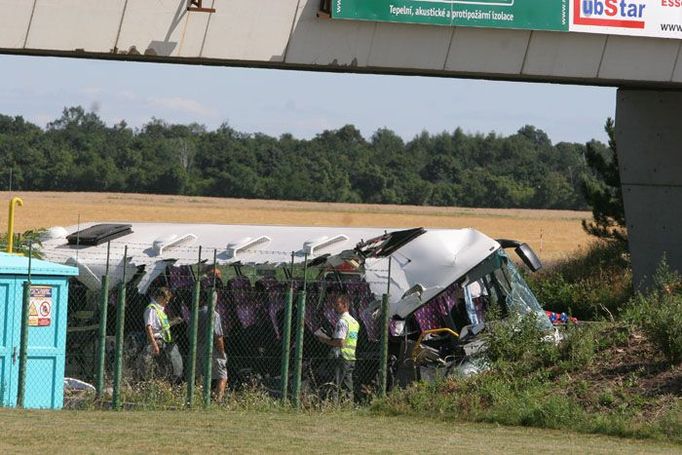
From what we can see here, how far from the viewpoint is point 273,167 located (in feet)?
328

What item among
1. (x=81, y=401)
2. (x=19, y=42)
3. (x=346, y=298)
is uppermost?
(x=19, y=42)

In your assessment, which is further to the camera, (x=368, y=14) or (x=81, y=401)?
(x=368, y=14)

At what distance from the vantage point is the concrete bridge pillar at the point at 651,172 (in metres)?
23.9

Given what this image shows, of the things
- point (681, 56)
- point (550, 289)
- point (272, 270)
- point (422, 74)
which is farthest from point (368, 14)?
point (550, 289)

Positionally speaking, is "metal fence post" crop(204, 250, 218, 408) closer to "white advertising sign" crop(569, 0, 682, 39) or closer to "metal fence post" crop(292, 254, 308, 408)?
"metal fence post" crop(292, 254, 308, 408)

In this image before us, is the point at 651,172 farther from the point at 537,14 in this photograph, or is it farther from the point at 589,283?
the point at 589,283

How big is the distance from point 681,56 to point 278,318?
775cm

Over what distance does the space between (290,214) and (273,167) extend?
59.2 ft

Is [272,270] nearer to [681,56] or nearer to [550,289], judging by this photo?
[681,56]

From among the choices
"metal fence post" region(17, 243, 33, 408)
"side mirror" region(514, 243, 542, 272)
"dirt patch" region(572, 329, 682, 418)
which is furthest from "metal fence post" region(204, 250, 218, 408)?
"side mirror" region(514, 243, 542, 272)

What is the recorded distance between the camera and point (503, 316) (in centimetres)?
1916

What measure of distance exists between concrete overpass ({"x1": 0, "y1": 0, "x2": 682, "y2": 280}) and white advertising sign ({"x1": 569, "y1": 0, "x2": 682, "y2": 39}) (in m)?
0.23

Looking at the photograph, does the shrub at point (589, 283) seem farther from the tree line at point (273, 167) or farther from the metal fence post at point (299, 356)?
the tree line at point (273, 167)

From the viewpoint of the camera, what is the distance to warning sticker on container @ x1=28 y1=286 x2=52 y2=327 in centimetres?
1595
